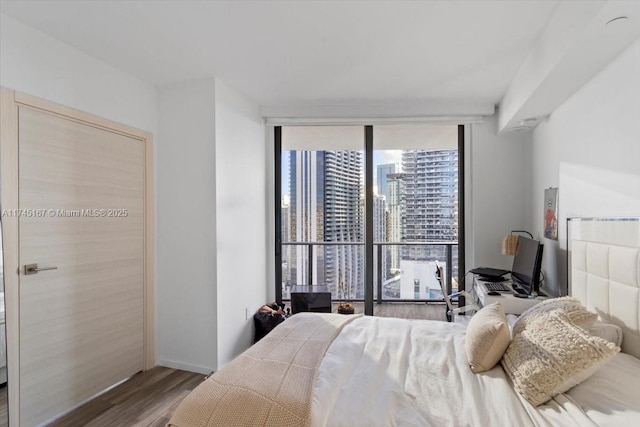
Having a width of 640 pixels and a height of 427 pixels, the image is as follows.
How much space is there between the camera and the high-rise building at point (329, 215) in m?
4.01

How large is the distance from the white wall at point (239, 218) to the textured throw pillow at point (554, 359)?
88.7 inches

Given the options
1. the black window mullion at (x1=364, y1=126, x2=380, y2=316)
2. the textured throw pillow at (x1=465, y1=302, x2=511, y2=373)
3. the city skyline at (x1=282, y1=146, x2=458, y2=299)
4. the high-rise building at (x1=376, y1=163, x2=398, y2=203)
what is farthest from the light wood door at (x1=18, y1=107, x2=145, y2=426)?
the textured throw pillow at (x1=465, y1=302, x2=511, y2=373)

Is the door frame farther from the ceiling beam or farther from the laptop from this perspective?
the laptop

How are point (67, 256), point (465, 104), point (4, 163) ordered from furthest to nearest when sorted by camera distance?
point (465, 104), point (67, 256), point (4, 163)

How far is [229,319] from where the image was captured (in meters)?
3.01

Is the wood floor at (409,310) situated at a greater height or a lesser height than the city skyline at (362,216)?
lesser

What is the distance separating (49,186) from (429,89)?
313cm

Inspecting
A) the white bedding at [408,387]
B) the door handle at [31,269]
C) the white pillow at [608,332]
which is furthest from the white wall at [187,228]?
the white pillow at [608,332]

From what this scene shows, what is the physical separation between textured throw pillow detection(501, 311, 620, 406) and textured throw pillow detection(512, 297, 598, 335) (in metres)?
0.07

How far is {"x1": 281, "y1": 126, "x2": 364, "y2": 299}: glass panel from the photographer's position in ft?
13.1

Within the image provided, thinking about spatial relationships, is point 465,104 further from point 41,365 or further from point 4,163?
point 41,365

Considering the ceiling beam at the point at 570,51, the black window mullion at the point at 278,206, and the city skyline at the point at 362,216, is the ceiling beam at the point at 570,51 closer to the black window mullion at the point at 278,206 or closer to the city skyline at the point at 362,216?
the city skyline at the point at 362,216

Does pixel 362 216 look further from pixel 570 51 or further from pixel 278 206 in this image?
pixel 570 51

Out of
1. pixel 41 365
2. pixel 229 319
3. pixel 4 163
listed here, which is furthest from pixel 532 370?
pixel 4 163
